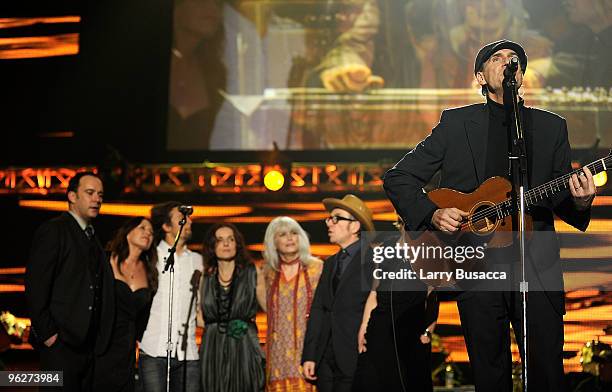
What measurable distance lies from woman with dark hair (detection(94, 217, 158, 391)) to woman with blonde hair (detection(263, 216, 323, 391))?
0.93 m

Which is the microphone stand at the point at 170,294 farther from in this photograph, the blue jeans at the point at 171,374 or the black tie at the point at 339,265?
the black tie at the point at 339,265

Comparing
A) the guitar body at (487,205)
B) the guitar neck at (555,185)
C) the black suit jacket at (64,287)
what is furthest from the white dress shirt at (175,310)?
the guitar neck at (555,185)

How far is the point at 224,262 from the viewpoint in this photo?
707cm

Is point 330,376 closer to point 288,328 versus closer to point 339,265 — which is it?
point 288,328

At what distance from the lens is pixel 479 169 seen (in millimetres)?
4074

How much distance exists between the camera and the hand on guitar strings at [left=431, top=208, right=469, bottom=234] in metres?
3.97

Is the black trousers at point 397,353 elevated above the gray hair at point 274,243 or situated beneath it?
Result: situated beneath

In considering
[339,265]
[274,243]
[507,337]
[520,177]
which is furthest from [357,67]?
[507,337]

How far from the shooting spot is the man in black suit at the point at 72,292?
607 centimetres

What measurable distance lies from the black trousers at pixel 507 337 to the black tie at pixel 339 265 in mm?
2664

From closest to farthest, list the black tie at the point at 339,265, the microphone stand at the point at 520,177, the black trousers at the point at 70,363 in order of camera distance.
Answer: the microphone stand at the point at 520,177 < the black trousers at the point at 70,363 < the black tie at the point at 339,265

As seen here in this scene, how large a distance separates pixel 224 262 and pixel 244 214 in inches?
40.2

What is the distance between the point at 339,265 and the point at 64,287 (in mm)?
2000

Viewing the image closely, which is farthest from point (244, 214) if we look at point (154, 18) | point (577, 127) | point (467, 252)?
point (467, 252)
